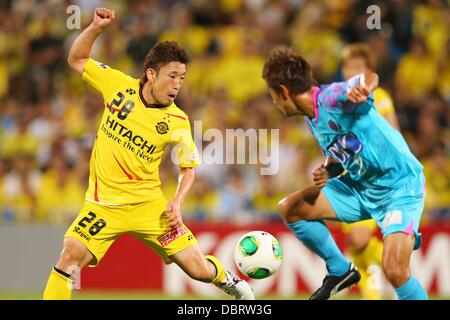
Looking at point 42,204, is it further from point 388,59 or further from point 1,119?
point 388,59

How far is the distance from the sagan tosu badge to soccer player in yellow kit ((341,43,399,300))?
2.28 meters

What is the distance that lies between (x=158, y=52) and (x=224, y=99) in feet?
19.9

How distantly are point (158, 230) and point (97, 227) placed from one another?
0.47m

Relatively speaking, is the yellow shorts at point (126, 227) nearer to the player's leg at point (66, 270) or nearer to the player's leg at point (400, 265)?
the player's leg at point (66, 270)

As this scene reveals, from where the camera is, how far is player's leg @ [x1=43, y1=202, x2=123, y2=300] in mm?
6758

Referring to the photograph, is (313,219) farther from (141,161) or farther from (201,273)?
(141,161)

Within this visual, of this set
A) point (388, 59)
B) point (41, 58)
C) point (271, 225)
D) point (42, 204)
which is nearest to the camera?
point (271, 225)

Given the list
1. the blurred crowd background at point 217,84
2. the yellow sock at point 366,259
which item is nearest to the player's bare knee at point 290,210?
the yellow sock at point 366,259

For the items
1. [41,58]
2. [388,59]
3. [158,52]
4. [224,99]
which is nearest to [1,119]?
[41,58]

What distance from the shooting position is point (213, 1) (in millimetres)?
14570

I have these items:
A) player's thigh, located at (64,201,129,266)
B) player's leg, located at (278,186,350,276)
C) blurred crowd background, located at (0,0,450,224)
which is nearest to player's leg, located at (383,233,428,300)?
player's leg, located at (278,186,350,276)

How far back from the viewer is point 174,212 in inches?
271

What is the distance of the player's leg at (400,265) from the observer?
6.52m

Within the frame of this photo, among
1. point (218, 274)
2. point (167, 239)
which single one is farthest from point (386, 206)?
point (167, 239)
